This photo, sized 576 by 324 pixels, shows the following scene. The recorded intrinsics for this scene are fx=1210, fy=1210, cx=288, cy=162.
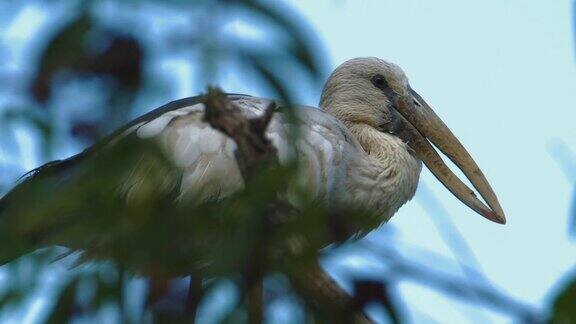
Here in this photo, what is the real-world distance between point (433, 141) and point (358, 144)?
600 millimetres

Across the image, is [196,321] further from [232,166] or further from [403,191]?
[403,191]

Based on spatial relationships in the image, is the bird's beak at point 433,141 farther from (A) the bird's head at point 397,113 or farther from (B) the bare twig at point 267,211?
(B) the bare twig at point 267,211

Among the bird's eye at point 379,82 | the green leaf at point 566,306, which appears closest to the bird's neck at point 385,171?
the bird's eye at point 379,82

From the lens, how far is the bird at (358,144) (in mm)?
4879

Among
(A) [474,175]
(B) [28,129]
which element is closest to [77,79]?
(B) [28,129]

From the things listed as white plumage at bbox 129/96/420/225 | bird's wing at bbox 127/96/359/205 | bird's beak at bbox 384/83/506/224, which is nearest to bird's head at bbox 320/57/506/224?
bird's beak at bbox 384/83/506/224

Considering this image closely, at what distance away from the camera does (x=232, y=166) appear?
196 inches

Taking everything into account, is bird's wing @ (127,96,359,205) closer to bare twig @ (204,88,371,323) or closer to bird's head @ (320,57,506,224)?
bird's head @ (320,57,506,224)

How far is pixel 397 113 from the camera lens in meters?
6.27

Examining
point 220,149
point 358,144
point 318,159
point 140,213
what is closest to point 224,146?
point 220,149

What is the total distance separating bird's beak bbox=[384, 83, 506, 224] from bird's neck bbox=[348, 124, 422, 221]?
0.44ft

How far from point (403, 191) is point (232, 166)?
43.5 inches

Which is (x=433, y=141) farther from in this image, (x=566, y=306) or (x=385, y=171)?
(x=566, y=306)

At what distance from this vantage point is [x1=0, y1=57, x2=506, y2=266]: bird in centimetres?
488
